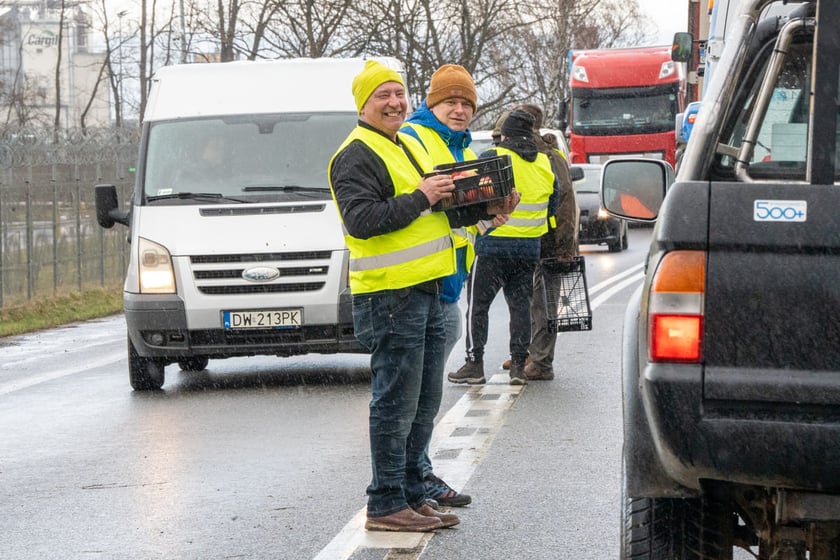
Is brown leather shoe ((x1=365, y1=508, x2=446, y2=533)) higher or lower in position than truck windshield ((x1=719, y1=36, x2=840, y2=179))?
lower

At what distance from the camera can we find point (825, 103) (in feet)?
12.4

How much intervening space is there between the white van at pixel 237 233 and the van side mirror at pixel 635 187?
5703 mm

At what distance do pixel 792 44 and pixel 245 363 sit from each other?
9002 mm

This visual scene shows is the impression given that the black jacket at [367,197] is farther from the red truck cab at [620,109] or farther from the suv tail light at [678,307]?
the red truck cab at [620,109]

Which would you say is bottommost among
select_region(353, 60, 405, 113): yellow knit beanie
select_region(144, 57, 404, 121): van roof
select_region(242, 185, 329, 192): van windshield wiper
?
select_region(242, 185, 329, 192): van windshield wiper

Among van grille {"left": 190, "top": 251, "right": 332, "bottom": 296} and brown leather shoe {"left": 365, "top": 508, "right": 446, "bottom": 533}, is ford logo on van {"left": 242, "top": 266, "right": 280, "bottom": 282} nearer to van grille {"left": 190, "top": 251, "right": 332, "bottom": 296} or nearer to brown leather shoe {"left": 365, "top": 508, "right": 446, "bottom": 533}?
van grille {"left": 190, "top": 251, "right": 332, "bottom": 296}

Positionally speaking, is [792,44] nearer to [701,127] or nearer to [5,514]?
[701,127]

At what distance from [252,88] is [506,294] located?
8.91 ft

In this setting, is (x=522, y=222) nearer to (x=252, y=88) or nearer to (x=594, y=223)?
(x=252, y=88)

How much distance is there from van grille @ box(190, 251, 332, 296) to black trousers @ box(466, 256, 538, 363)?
1084mm

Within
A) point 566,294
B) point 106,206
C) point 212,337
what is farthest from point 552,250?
point 106,206

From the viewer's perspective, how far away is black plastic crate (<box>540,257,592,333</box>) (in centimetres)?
1142

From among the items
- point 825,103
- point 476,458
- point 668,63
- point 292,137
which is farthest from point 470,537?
point 668,63

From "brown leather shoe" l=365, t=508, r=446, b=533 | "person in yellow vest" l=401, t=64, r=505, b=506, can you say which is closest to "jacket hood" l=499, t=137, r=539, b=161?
"person in yellow vest" l=401, t=64, r=505, b=506
